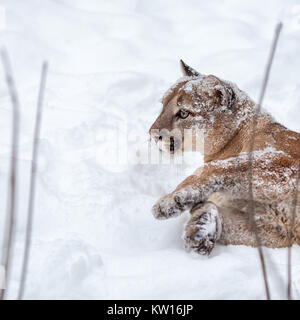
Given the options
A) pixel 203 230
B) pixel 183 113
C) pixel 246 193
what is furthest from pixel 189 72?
pixel 203 230

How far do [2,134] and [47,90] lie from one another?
5.64 feet

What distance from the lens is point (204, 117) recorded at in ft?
14.2

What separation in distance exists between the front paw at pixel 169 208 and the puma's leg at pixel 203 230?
5.7 inches

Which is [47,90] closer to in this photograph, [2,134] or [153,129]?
[2,134]

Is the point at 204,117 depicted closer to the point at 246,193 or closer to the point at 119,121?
the point at 246,193

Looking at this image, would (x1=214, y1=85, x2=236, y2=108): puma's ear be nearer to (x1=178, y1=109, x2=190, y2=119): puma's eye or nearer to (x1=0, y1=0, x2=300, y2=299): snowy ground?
(x1=178, y1=109, x2=190, y2=119): puma's eye

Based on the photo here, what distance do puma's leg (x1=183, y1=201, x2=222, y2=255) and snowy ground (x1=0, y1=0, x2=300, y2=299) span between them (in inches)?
3.5

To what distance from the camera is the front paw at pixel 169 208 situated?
11.0 feet

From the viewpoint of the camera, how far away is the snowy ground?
2818 millimetres

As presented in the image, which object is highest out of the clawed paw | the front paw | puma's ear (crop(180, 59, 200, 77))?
puma's ear (crop(180, 59, 200, 77))

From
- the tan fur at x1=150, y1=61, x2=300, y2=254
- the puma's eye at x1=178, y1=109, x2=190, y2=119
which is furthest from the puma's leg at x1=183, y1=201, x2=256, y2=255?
the puma's eye at x1=178, y1=109, x2=190, y2=119

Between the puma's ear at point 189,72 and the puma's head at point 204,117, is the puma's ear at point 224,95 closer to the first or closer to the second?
the puma's head at point 204,117

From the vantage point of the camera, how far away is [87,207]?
165 inches

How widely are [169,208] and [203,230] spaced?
1.04ft
